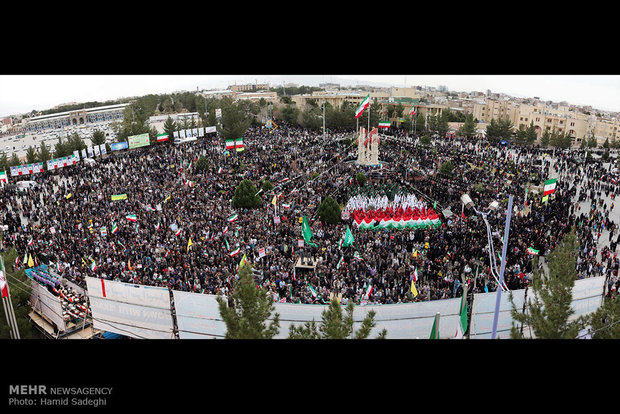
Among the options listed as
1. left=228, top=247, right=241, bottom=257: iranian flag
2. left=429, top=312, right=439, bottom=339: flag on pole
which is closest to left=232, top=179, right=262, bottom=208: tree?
left=228, top=247, right=241, bottom=257: iranian flag

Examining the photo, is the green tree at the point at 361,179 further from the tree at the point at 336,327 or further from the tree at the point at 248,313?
the tree at the point at 248,313

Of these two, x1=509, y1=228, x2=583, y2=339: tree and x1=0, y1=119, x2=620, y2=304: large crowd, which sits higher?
x1=509, y1=228, x2=583, y2=339: tree

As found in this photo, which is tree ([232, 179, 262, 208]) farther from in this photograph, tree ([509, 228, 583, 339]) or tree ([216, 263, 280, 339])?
tree ([509, 228, 583, 339])

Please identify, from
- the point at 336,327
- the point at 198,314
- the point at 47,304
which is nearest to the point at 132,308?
the point at 198,314

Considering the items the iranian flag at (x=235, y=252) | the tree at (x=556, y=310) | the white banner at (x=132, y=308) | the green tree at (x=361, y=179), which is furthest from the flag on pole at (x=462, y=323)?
the green tree at (x=361, y=179)

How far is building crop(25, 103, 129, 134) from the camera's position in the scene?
78.2 metres

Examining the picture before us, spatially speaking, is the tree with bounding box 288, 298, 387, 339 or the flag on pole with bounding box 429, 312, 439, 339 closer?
the tree with bounding box 288, 298, 387, 339

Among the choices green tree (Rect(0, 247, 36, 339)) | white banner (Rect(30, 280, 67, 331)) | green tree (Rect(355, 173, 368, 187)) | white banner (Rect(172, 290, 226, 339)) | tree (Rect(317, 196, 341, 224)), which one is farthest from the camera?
green tree (Rect(355, 173, 368, 187))

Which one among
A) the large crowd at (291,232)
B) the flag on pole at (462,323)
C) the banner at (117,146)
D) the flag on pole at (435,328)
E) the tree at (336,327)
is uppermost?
the banner at (117,146)

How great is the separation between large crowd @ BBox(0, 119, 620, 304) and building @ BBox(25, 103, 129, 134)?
5707cm

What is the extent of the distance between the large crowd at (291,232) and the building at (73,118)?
5707 centimetres

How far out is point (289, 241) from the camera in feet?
54.2

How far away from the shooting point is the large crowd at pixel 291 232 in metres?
13.7

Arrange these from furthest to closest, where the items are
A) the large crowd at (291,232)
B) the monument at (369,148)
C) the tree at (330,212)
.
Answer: the monument at (369,148) → the tree at (330,212) → the large crowd at (291,232)
